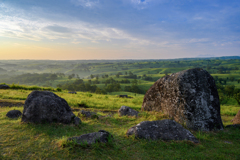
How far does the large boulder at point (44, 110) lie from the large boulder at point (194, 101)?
7.11 m

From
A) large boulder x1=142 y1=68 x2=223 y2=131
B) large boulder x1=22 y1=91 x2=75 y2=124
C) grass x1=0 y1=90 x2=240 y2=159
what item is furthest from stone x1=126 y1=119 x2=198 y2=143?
large boulder x1=22 y1=91 x2=75 y2=124

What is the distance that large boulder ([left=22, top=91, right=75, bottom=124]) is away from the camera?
301 inches

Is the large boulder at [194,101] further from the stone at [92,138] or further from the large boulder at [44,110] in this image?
the large boulder at [44,110]

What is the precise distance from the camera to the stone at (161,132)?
6348 mm

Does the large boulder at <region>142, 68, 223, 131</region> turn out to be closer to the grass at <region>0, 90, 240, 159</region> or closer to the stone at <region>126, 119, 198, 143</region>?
the grass at <region>0, 90, 240, 159</region>

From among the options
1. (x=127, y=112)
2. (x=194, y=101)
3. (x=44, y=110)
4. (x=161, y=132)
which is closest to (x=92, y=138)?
(x=161, y=132)

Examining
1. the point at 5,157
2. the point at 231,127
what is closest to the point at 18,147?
the point at 5,157

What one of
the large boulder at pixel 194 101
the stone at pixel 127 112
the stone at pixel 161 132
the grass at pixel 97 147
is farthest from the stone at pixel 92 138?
the stone at pixel 127 112

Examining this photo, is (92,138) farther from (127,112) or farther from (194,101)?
(194,101)

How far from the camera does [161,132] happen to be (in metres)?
6.51

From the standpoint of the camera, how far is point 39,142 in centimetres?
561

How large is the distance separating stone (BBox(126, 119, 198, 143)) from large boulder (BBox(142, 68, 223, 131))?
217cm

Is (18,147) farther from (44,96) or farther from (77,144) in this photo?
(44,96)

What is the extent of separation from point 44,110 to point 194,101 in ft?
30.5
